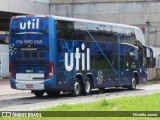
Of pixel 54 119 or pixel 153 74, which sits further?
pixel 153 74

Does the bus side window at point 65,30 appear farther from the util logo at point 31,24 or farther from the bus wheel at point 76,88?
the bus wheel at point 76,88

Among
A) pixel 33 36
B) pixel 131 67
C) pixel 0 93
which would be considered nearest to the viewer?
pixel 33 36

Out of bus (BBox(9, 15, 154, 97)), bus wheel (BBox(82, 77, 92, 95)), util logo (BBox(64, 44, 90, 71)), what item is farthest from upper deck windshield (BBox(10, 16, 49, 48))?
bus wheel (BBox(82, 77, 92, 95))

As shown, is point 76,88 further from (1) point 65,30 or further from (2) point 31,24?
(2) point 31,24

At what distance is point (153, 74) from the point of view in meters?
45.5

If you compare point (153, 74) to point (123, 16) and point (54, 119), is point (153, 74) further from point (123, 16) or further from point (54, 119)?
point (54, 119)

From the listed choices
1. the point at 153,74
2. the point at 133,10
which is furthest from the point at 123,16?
the point at 153,74

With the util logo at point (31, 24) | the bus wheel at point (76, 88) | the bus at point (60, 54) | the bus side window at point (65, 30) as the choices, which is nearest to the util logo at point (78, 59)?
the bus at point (60, 54)

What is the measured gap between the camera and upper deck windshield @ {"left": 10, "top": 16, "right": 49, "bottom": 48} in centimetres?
2330

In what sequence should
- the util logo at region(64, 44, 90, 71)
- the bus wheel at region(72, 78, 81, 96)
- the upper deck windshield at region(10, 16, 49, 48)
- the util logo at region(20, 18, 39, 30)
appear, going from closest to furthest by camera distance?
the upper deck windshield at region(10, 16, 49, 48) → the util logo at region(20, 18, 39, 30) → the util logo at region(64, 44, 90, 71) → the bus wheel at region(72, 78, 81, 96)

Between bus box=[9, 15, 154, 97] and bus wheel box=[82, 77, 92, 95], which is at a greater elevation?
bus box=[9, 15, 154, 97]

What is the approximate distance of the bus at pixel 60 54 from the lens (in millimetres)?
23312

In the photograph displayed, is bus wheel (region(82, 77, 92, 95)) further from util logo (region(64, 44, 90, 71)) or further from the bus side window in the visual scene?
the bus side window

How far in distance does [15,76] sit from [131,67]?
9.27m
